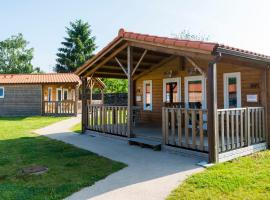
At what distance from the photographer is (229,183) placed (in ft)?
14.6

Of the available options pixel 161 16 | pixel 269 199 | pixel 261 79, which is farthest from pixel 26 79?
pixel 269 199

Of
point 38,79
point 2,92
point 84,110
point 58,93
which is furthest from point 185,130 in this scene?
point 58,93

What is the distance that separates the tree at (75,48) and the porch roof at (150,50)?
26266 millimetres

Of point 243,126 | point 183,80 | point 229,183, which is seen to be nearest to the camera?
point 229,183

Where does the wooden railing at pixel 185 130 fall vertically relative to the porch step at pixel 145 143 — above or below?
above

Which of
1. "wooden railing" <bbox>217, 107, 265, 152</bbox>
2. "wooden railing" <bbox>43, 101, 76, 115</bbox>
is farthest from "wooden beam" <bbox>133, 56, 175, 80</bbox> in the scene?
"wooden railing" <bbox>43, 101, 76, 115</bbox>

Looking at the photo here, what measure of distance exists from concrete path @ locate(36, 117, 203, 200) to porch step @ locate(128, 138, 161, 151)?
180 millimetres

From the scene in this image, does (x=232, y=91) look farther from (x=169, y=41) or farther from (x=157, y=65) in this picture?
(x=157, y=65)

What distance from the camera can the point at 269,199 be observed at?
151 inches

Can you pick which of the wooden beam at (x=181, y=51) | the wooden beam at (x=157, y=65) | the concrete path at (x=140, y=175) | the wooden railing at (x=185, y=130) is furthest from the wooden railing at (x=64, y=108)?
the wooden railing at (x=185, y=130)

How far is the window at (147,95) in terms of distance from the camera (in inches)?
456

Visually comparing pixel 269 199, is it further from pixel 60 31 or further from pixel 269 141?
pixel 60 31

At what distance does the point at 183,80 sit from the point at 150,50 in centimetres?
222

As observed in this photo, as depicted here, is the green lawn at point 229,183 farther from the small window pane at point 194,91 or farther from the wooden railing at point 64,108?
the wooden railing at point 64,108
